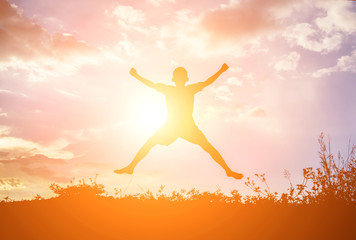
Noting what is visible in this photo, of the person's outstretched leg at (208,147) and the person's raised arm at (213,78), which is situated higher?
the person's raised arm at (213,78)

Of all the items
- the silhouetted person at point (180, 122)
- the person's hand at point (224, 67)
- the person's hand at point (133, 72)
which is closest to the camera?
the silhouetted person at point (180, 122)

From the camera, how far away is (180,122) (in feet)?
30.2

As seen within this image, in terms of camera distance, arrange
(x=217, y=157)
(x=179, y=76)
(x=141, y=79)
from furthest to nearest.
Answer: (x=141, y=79) < (x=217, y=157) < (x=179, y=76)

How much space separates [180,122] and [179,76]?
1.17 metres

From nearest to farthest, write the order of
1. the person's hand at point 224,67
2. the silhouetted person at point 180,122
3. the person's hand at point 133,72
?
the silhouetted person at point 180,122 < the person's hand at point 224,67 < the person's hand at point 133,72

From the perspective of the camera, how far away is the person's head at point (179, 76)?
9.18 m

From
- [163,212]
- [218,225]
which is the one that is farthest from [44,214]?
[218,225]

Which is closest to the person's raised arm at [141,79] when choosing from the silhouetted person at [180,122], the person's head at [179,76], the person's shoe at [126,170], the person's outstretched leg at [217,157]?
the silhouetted person at [180,122]

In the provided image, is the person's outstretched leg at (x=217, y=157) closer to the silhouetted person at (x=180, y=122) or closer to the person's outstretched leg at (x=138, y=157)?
the silhouetted person at (x=180, y=122)

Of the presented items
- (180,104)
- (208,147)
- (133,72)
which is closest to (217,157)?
(208,147)

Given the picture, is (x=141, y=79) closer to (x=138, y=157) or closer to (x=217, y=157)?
(x=138, y=157)

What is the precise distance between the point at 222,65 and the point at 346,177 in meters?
4.72

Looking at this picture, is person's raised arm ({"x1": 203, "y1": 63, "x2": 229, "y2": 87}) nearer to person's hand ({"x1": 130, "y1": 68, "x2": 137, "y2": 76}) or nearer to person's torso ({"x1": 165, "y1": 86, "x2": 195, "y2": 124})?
person's torso ({"x1": 165, "y1": 86, "x2": 195, "y2": 124})

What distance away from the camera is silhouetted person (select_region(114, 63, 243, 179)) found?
9180 mm
